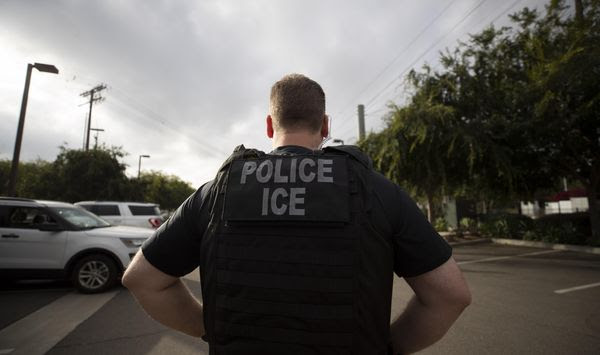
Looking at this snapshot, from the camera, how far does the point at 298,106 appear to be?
147 cm

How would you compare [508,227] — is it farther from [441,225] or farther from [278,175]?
[278,175]

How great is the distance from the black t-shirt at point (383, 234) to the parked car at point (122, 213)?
10.7m

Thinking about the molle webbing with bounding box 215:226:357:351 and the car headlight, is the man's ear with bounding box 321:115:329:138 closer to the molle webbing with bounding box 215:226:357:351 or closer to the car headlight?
the molle webbing with bounding box 215:226:357:351

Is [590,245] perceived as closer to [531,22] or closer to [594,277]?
[594,277]

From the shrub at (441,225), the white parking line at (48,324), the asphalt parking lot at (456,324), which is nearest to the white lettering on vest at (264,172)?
the asphalt parking lot at (456,324)

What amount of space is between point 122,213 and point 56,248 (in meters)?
5.31

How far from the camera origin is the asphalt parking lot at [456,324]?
3668 millimetres

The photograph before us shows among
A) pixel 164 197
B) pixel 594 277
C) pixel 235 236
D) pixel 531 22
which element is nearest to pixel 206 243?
pixel 235 236

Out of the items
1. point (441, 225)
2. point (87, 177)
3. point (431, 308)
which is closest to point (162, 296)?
point (431, 308)

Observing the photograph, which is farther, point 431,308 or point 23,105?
point 23,105

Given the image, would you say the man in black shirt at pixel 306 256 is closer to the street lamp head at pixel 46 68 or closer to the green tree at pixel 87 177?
the street lamp head at pixel 46 68

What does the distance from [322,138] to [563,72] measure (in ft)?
40.0

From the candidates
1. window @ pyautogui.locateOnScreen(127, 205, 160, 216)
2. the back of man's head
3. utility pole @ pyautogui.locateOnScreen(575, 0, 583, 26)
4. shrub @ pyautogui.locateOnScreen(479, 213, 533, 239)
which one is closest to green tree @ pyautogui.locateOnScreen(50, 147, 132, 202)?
window @ pyautogui.locateOnScreen(127, 205, 160, 216)

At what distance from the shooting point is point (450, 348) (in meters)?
3.62
